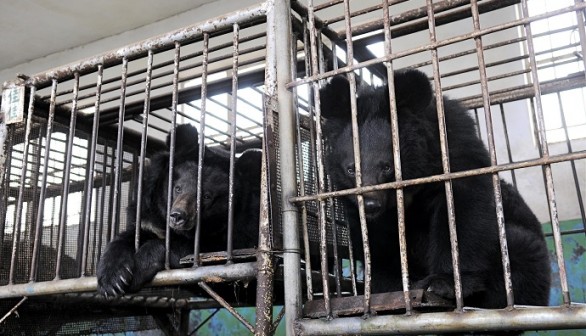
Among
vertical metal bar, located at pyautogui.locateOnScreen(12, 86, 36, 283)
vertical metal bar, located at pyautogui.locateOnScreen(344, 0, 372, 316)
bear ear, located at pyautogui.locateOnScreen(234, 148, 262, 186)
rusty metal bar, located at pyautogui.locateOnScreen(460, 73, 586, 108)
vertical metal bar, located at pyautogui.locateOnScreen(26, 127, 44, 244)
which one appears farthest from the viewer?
rusty metal bar, located at pyautogui.locateOnScreen(460, 73, 586, 108)

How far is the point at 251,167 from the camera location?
3932 mm

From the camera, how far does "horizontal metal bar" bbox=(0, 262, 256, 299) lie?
235 centimetres

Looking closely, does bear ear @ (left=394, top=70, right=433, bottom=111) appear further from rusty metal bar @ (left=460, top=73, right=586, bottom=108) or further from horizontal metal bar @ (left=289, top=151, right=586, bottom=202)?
rusty metal bar @ (left=460, top=73, right=586, bottom=108)

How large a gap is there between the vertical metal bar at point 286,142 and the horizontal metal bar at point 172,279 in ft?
0.56

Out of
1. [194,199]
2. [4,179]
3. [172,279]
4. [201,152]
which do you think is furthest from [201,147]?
[4,179]

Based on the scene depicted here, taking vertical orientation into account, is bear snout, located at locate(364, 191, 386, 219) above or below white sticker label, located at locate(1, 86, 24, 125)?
below

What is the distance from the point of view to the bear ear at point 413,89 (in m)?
2.76

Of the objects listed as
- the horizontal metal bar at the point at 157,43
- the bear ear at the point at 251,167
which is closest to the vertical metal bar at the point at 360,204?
the horizontal metal bar at the point at 157,43

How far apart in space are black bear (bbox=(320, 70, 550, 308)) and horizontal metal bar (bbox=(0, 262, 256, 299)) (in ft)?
1.98

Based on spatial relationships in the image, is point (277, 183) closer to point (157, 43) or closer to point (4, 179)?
Answer: point (157, 43)

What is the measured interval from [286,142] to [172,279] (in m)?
0.80

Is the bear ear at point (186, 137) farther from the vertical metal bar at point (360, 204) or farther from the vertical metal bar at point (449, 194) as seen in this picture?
the vertical metal bar at point (449, 194)

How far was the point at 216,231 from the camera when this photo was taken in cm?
381

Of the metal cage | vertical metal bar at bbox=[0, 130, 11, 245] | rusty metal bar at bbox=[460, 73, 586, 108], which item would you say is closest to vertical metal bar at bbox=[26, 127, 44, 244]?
the metal cage
